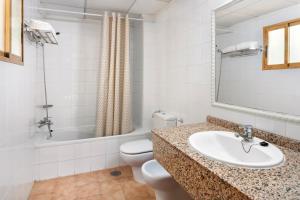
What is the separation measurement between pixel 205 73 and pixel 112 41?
1.42 m

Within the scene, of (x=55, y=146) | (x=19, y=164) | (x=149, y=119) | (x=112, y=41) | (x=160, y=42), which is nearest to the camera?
(x=19, y=164)

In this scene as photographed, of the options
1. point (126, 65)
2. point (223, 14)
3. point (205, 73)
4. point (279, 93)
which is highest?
point (223, 14)

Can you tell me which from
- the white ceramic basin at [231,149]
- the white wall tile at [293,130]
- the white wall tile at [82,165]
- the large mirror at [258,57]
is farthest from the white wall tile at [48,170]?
the white wall tile at [293,130]

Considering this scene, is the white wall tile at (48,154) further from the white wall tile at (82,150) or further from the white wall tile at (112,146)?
the white wall tile at (112,146)

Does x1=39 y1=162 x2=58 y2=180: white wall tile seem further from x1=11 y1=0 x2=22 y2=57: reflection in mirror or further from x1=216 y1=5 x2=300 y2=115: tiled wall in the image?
x1=216 y1=5 x2=300 y2=115: tiled wall

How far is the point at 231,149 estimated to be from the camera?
116 cm

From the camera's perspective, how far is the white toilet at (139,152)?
199 centimetres

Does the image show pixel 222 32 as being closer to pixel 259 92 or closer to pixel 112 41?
pixel 259 92

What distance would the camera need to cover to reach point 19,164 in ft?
4.94

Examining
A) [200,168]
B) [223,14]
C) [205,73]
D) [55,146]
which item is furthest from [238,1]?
[55,146]

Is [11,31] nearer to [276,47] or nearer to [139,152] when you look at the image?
[139,152]

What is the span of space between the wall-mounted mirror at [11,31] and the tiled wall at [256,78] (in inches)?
62.2

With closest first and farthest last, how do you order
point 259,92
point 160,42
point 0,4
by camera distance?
1. point 0,4
2. point 259,92
3. point 160,42

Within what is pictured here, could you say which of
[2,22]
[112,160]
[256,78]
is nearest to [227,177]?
[256,78]
